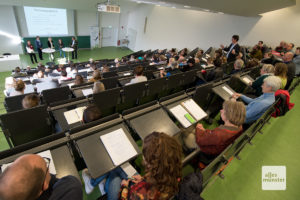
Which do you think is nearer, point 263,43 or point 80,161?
point 80,161

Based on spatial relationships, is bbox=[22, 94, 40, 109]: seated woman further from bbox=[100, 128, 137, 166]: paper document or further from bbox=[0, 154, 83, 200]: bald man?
bbox=[0, 154, 83, 200]: bald man

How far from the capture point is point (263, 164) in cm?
269

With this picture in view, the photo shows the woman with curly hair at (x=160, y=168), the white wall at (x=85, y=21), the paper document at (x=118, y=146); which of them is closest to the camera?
the woman with curly hair at (x=160, y=168)

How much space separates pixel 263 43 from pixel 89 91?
822 cm

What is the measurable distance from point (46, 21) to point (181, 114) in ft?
40.5

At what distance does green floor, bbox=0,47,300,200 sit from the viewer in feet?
7.33

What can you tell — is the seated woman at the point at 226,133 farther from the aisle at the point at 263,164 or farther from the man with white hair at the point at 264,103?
the aisle at the point at 263,164

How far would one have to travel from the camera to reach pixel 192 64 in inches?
180

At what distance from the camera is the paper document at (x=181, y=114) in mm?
2185

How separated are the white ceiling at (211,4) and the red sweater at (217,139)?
3.87m

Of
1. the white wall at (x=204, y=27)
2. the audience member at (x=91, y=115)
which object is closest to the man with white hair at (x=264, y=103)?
the audience member at (x=91, y=115)

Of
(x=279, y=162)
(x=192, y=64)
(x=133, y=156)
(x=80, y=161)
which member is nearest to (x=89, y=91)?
(x=80, y=161)

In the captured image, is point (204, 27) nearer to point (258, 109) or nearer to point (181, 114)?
point (258, 109)

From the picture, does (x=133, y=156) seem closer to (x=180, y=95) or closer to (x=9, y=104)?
(x=180, y=95)
